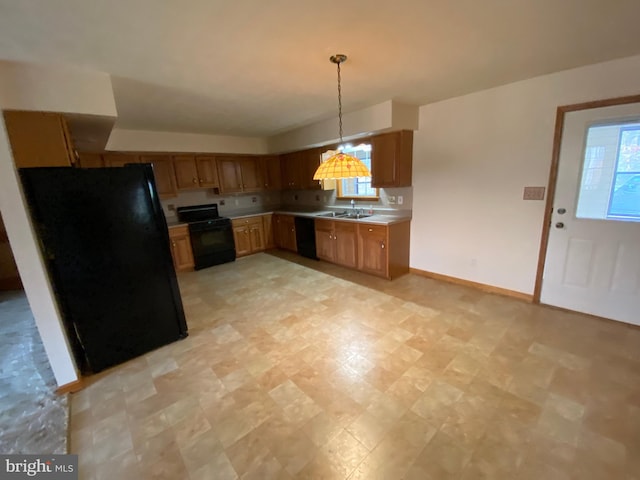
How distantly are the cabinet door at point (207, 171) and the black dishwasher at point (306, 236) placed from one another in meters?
1.77

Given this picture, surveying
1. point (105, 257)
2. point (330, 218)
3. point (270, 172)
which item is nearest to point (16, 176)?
point (105, 257)

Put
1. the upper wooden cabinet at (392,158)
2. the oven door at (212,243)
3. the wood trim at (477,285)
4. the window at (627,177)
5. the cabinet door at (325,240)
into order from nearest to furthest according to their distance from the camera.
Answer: the window at (627,177), the wood trim at (477,285), the upper wooden cabinet at (392,158), the cabinet door at (325,240), the oven door at (212,243)

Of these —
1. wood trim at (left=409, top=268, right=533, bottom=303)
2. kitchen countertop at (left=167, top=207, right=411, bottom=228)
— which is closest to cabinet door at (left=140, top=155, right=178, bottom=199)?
kitchen countertop at (left=167, top=207, right=411, bottom=228)

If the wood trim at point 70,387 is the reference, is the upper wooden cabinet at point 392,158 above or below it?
above

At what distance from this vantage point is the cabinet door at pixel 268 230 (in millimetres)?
5672

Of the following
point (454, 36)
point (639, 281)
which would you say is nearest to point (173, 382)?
point (454, 36)

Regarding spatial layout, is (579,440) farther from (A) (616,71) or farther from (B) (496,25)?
(A) (616,71)

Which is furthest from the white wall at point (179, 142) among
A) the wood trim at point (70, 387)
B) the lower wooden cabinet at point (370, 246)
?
the wood trim at point (70, 387)

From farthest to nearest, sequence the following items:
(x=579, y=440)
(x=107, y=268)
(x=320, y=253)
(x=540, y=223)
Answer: (x=320, y=253) < (x=540, y=223) < (x=107, y=268) < (x=579, y=440)

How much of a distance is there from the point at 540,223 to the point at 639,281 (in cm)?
90

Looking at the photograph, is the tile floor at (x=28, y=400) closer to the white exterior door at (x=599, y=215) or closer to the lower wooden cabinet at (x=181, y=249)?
the lower wooden cabinet at (x=181, y=249)

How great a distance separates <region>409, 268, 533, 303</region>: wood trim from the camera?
3.12m

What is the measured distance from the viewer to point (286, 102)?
3143 mm

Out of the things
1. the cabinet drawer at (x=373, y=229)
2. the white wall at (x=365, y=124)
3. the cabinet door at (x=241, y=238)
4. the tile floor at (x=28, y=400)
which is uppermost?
the white wall at (x=365, y=124)
